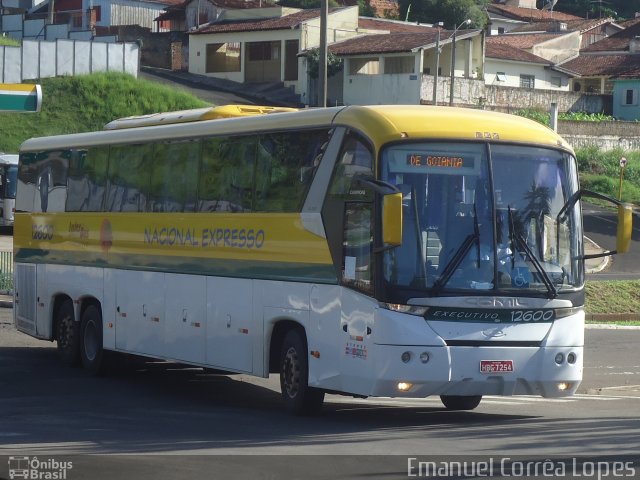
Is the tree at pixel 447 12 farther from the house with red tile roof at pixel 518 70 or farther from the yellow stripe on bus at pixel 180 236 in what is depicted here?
the yellow stripe on bus at pixel 180 236

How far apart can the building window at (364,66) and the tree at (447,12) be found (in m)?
16.2

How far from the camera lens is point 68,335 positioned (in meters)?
20.1

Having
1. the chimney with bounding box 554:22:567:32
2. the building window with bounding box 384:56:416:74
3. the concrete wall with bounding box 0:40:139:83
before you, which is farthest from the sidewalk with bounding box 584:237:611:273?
the chimney with bounding box 554:22:567:32

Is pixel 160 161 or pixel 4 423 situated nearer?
pixel 4 423

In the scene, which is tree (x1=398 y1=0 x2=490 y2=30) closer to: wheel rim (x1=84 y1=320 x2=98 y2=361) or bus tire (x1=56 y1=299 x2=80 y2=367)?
bus tire (x1=56 y1=299 x2=80 y2=367)

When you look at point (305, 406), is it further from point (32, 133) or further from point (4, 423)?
point (32, 133)

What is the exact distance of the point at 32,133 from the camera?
54281 millimetres

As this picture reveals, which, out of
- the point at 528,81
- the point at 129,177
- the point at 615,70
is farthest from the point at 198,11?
the point at 129,177

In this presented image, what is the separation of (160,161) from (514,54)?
6391 cm

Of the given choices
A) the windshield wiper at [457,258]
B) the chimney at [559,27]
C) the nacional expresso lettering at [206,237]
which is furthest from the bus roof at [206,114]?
the chimney at [559,27]

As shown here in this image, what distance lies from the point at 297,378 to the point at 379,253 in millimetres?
2108

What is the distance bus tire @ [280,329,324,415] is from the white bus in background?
36.2 meters

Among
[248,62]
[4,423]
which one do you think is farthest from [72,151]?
[248,62]

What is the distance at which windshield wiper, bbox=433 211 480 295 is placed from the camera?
13.1 meters
